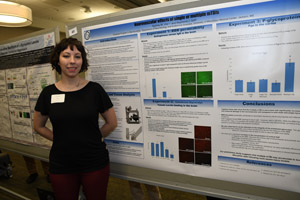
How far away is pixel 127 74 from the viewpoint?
4.42 ft

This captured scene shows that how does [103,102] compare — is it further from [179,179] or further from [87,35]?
[179,179]

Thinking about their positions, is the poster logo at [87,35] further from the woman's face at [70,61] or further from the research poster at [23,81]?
the research poster at [23,81]

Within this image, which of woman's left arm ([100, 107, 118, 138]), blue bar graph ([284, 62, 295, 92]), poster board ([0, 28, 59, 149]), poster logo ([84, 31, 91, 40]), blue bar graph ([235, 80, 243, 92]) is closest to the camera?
blue bar graph ([284, 62, 295, 92])

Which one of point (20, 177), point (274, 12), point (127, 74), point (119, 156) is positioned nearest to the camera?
point (274, 12)

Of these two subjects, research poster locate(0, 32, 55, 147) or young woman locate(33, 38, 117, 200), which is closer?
young woman locate(33, 38, 117, 200)

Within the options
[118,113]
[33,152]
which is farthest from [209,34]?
[33,152]

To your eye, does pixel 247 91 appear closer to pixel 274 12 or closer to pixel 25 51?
pixel 274 12

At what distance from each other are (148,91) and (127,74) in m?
0.19

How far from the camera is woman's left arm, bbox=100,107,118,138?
4.40 ft

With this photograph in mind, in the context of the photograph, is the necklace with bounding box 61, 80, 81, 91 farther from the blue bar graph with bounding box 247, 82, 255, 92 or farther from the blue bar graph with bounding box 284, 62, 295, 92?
the blue bar graph with bounding box 284, 62, 295, 92

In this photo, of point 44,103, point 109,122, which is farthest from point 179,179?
point 44,103

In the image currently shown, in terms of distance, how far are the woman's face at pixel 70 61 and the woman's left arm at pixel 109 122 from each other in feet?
1.08

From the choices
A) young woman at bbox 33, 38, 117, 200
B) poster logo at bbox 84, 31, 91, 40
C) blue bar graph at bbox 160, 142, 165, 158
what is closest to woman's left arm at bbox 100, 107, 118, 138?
young woman at bbox 33, 38, 117, 200

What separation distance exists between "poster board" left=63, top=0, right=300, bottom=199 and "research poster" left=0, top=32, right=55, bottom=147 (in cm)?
59
